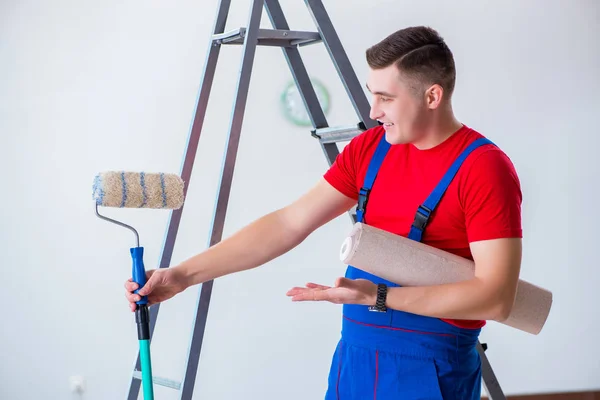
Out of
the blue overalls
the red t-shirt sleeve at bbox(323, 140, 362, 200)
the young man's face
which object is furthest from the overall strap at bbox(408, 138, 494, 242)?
the red t-shirt sleeve at bbox(323, 140, 362, 200)

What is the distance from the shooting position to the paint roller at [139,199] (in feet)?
5.53

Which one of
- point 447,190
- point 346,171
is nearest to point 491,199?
point 447,190

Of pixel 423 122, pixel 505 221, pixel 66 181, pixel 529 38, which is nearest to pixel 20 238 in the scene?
pixel 66 181

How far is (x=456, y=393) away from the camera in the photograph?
1.69 meters

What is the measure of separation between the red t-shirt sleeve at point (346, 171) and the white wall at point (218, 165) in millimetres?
1350

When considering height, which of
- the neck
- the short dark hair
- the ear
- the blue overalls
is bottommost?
the blue overalls

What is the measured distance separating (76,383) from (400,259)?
1966mm

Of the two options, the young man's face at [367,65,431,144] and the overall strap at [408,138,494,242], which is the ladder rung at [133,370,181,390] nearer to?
the overall strap at [408,138,494,242]

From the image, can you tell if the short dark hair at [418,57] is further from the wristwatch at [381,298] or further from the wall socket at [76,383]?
the wall socket at [76,383]

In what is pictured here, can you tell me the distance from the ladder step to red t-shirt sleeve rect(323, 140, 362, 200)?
44 centimetres

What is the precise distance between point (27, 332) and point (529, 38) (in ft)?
9.32

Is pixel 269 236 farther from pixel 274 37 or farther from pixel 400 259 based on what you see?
pixel 274 37

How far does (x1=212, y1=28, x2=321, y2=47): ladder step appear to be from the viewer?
210cm

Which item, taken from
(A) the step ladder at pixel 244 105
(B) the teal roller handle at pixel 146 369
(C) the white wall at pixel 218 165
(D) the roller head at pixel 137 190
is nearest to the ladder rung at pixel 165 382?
(A) the step ladder at pixel 244 105
